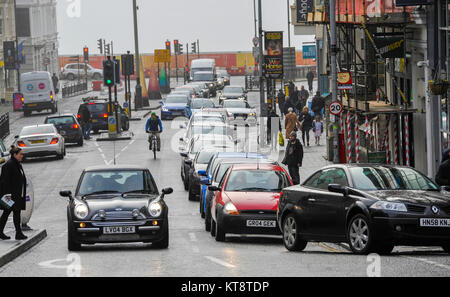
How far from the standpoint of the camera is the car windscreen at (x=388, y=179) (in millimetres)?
14945

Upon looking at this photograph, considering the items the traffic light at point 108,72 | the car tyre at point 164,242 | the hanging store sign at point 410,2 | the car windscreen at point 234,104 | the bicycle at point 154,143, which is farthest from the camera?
the car windscreen at point 234,104

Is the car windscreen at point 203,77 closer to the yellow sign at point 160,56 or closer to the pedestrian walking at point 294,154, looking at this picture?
the yellow sign at point 160,56

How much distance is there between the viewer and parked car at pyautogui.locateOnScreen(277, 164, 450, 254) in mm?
13992

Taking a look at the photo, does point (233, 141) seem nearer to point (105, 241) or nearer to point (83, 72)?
point (105, 241)

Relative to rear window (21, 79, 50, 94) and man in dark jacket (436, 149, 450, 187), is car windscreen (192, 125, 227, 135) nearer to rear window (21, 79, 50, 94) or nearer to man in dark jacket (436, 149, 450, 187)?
man in dark jacket (436, 149, 450, 187)

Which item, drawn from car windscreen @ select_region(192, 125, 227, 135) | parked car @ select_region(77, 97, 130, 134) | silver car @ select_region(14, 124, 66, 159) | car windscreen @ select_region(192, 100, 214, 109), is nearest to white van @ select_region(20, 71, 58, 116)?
car windscreen @ select_region(192, 100, 214, 109)

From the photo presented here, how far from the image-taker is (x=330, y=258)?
46.8 ft

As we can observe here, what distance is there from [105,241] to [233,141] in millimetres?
17594

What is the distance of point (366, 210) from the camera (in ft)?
46.5

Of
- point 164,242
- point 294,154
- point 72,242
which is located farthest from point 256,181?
point 294,154

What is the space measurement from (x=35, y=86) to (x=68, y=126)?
22.1 metres

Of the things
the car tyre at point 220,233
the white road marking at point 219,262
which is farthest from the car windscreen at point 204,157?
A: the white road marking at point 219,262

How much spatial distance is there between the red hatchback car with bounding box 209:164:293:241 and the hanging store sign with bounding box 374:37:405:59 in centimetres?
869

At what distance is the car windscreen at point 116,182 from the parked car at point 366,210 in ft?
8.43
